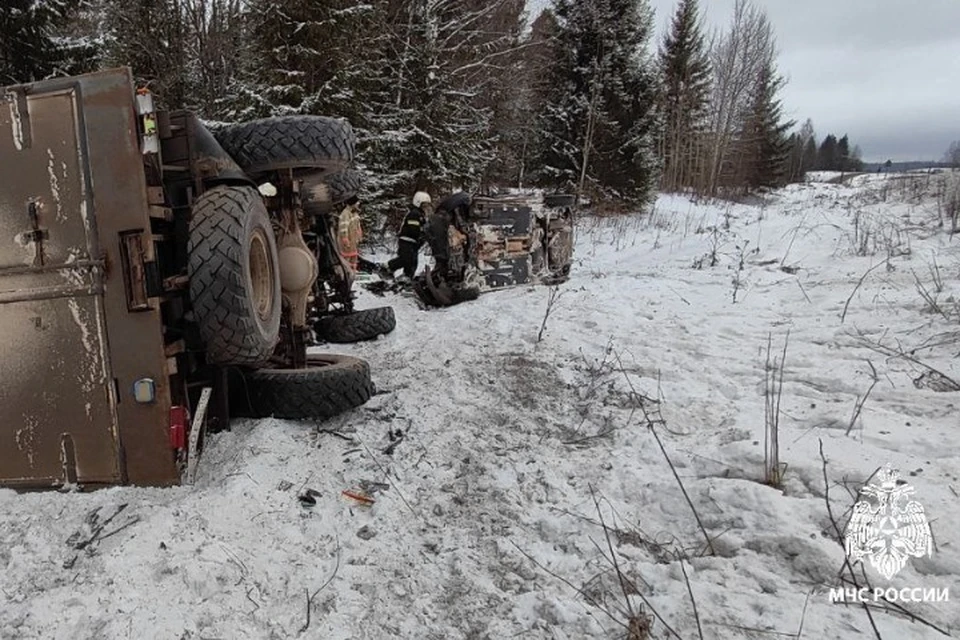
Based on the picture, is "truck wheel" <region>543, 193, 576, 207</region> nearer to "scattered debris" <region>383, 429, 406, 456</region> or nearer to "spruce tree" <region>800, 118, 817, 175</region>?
"scattered debris" <region>383, 429, 406, 456</region>

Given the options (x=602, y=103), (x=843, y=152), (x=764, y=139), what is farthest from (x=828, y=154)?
(x=602, y=103)

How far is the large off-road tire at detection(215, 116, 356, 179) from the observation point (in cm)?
342

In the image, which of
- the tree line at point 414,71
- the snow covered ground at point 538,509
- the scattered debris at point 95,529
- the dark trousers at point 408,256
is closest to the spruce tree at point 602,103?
the tree line at point 414,71

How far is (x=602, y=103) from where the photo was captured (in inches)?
671

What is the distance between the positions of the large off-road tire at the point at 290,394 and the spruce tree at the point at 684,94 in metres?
26.9

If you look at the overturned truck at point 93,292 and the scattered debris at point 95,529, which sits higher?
the overturned truck at point 93,292

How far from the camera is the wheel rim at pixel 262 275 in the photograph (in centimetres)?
308

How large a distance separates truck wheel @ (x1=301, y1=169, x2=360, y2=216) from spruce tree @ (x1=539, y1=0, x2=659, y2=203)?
1259 centimetres

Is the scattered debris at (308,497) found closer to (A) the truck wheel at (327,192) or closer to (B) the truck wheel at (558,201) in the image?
(A) the truck wheel at (327,192)

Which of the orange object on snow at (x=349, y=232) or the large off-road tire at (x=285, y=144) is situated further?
the orange object on snow at (x=349, y=232)

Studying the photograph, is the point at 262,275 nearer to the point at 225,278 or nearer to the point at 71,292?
the point at 225,278

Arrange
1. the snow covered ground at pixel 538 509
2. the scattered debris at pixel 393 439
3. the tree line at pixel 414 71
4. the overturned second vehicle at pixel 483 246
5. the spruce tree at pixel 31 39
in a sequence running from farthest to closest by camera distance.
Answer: the tree line at pixel 414 71
the spruce tree at pixel 31 39
the overturned second vehicle at pixel 483 246
the scattered debris at pixel 393 439
the snow covered ground at pixel 538 509

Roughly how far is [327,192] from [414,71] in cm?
949

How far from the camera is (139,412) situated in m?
2.41
